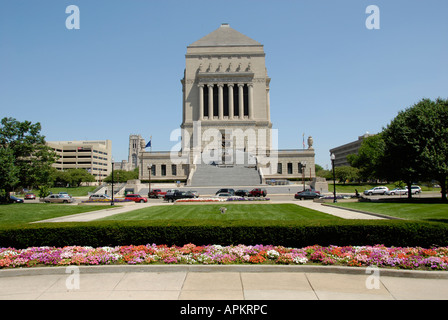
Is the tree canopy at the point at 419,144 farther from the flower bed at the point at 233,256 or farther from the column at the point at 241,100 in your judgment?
the column at the point at 241,100

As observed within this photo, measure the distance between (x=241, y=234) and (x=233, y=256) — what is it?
1527 millimetres

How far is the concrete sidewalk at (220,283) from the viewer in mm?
8281

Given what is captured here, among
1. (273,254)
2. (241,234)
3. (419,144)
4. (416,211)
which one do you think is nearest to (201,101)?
(419,144)

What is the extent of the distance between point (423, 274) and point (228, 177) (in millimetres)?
54158

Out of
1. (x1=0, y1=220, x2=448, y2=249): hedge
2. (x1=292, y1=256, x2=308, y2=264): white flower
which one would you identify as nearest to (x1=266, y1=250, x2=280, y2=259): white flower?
(x1=292, y1=256, x2=308, y2=264): white flower

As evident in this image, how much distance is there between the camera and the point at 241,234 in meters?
12.5

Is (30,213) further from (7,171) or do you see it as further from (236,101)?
(236,101)

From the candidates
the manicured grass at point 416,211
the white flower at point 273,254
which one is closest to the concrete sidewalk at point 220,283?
the white flower at point 273,254

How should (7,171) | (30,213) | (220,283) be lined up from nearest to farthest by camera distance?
(220,283), (30,213), (7,171)

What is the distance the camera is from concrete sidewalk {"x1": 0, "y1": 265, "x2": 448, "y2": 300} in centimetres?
828

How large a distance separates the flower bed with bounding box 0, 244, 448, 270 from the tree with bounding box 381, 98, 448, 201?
26642 mm

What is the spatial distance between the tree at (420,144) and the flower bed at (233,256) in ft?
87.4

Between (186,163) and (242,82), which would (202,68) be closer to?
(242,82)

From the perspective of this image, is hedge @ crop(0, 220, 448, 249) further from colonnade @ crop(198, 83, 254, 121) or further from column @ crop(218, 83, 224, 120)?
column @ crop(218, 83, 224, 120)
